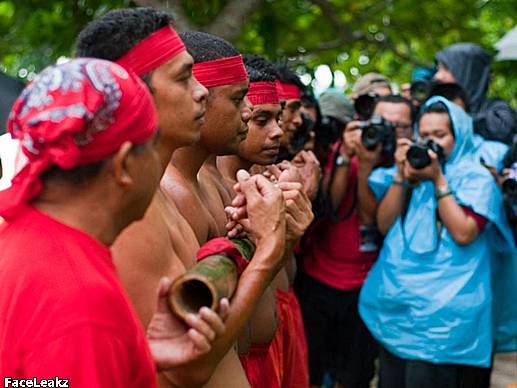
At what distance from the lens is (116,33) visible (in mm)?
2287

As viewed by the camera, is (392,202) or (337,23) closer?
(392,202)

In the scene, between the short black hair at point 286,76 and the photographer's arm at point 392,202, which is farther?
the photographer's arm at point 392,202

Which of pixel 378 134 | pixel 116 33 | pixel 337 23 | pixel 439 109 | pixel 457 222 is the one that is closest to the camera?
pixel 116 33

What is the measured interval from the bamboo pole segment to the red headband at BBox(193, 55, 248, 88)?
0.99 meters

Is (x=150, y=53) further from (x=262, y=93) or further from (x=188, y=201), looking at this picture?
(x=262, y=93)

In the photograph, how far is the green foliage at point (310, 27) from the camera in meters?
7.07

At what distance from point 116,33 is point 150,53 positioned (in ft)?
0.32

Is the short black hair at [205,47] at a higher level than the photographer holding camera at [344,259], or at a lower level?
higher

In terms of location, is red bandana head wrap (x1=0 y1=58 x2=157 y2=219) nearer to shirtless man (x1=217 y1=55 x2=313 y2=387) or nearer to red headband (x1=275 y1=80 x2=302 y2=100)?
shirtless man (x1=217 y1=55 x2=313 y2=387)

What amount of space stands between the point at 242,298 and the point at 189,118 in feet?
1.66

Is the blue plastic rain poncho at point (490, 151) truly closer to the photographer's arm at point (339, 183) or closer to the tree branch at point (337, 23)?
the photographer's arm at point (339, 183)

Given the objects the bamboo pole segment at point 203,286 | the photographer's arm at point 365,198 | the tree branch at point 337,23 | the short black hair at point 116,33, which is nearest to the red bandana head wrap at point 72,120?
the bamboo pole segment at point 203,286

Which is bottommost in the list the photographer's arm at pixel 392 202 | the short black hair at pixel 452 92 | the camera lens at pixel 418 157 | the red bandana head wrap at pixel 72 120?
the photographer's arm at pixel 392 202

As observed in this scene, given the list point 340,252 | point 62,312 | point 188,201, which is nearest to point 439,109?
point 340,252
